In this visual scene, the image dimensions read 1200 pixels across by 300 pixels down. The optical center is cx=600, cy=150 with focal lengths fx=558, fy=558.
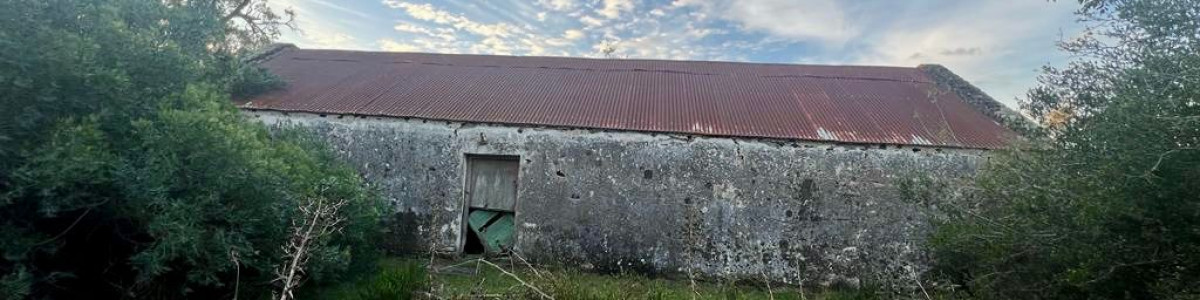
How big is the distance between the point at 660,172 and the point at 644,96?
2487mm

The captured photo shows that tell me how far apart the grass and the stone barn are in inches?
13.8

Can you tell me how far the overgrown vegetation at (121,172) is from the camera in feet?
14.2

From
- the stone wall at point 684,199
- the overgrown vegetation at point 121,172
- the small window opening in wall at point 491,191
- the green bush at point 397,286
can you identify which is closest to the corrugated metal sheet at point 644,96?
the stone wall at point 684,199

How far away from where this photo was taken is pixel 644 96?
11.2 m

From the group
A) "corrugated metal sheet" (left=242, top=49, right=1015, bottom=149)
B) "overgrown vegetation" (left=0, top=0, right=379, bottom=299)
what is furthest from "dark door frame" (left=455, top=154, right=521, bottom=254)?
"overgrown vegetation" (left=0, top=0, right=379, bottom=299)

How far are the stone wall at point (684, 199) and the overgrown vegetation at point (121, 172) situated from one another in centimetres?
347

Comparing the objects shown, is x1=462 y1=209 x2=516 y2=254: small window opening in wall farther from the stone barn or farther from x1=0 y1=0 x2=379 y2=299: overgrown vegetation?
x1=0 y1=0 x2=379 y2=299: overgrown vegetation

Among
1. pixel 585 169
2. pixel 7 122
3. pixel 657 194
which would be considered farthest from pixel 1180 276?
pixel 7 122

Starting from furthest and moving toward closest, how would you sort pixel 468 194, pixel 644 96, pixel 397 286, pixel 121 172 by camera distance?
pixel 644 96 < pixel 468 194 < pixel 397 286 < pixel 121 172

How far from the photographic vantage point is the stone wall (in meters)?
8.90

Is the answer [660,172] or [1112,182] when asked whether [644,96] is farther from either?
[1112,182]

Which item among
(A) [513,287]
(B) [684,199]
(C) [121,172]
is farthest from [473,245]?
(C) [121,172]

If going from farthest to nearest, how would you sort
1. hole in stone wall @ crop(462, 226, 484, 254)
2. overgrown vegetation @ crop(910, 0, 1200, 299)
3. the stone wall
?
1. hole in stone wall @ crop(462, 226, 484, 254)
2. the stone wall
3. overgrown vegetation @ crop(910, 0, 1200, 299)

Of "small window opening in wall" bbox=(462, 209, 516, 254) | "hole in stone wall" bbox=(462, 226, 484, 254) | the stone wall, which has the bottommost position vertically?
"hole in stone wall" bbox=(462, 226, 484, 254)
